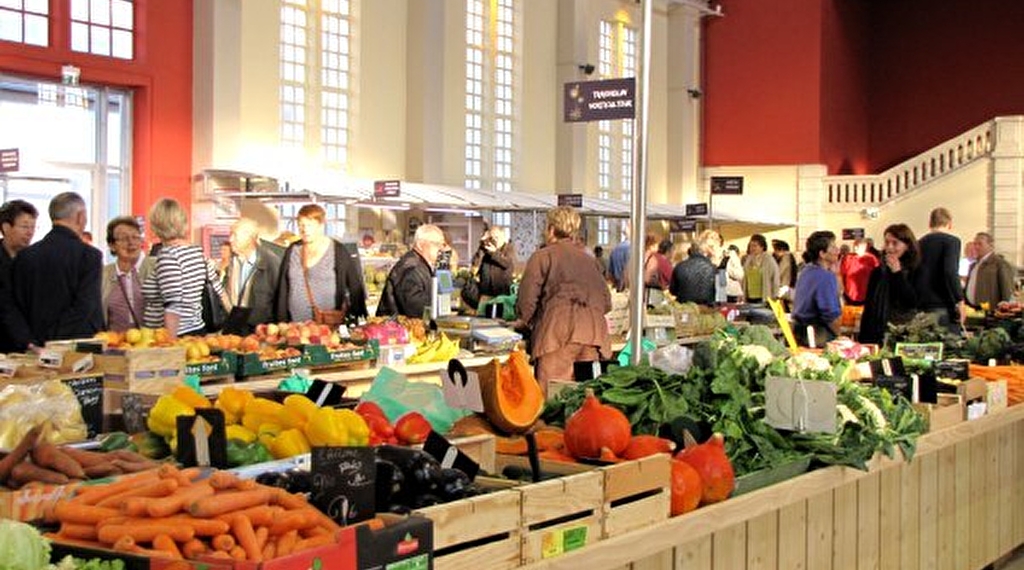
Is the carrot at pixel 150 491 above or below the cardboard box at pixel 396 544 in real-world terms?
above

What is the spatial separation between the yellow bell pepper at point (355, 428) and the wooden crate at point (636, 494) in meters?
0.62

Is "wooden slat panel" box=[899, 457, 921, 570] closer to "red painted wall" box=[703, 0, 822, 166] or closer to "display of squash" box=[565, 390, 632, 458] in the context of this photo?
"display of squash" box=[565, 390, 632, 458]

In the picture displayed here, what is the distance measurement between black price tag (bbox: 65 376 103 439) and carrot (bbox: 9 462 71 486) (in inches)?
57.8

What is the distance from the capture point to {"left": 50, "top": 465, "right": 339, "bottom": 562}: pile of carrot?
2.20 meters

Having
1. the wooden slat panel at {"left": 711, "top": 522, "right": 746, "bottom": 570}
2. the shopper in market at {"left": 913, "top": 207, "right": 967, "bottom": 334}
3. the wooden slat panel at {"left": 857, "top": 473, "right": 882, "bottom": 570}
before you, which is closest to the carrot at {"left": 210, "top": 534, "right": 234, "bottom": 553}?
the wooden slat panel at {"left": 711, "top": 522, "right": 746, "bottom": 570}

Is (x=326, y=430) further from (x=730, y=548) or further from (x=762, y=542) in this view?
(x=762, y=542)

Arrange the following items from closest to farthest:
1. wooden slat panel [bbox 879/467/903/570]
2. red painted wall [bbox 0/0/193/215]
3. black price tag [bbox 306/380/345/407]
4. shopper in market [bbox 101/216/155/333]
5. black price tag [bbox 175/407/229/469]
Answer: black price tag [bbox 175/407/229/469], black price tag [bbox 306/380/345/407], wooden slat panel [bbox 879/467/903/570], shopper in market [bbox 101/216/155/333], red painted wall [bbox 0/0/193/215]

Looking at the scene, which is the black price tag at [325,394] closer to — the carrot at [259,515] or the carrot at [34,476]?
the carrot at [34,476]

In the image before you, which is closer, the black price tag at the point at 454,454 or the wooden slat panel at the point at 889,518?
the black price tag at the point at 454,454

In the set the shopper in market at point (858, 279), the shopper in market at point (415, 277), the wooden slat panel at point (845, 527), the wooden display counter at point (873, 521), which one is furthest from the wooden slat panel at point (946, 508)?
the shopper in market at point (858, 279)

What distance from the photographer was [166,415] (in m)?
3.41

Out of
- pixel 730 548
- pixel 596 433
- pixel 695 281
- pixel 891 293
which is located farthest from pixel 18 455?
pixel 695 281

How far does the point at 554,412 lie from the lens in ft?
14.0

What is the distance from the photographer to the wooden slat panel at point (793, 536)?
3830mm
